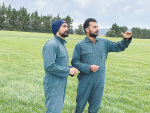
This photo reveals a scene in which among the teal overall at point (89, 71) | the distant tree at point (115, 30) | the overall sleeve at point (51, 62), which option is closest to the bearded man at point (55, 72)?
the overall sleeve at point (51, 62)

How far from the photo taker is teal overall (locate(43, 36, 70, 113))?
246cm

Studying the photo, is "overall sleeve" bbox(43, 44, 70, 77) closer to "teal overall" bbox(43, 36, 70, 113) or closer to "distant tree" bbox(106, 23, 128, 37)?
"teal overall" bbox(43, 36, 70, 113)

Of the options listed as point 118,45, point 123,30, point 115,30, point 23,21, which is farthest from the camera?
point 123,30

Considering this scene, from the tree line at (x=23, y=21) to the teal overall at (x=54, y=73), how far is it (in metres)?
77.6

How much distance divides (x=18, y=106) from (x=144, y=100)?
13.5 feet

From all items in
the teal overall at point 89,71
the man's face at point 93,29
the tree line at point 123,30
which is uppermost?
the tree line at point 123,30

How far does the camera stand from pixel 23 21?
77375mm

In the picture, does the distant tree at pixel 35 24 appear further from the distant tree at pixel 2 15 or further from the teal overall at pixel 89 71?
the teal overall at pixel 89 71

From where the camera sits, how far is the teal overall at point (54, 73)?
8.06 feet

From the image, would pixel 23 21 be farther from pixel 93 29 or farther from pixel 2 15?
pixel 93 29

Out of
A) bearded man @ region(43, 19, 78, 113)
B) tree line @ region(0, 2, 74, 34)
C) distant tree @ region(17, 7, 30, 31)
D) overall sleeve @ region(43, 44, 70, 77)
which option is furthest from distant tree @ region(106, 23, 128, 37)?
overall sleeve @ region(43, 44, 70, 77)

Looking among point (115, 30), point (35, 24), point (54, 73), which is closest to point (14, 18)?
point (35, 24)

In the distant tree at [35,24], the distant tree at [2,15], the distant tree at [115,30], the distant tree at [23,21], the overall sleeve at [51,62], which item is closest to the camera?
the overall sleeve at [51,62]

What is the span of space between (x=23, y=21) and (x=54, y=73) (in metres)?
81.3
